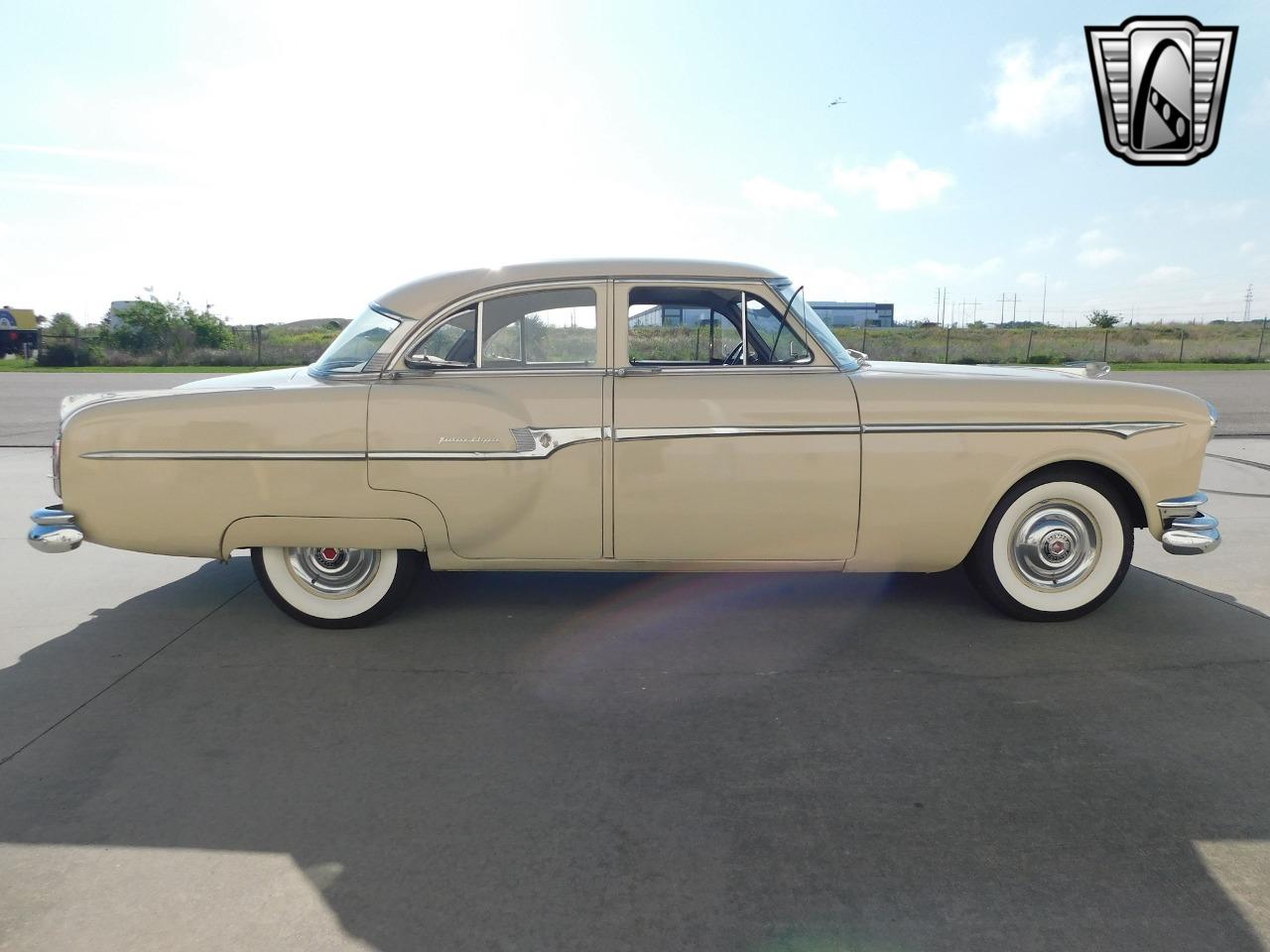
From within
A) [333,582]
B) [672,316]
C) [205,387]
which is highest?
[672,316]

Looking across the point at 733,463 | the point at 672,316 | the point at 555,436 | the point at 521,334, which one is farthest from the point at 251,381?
the point at 733,463

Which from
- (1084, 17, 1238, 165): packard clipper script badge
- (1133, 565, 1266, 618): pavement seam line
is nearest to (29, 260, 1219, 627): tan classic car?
(1133, 565, 1266, 618): pavement seam line

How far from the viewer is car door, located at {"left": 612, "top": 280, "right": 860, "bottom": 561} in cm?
363

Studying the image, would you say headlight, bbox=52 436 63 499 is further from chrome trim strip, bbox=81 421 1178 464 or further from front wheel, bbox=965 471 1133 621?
front wheel, bbox=965 471 1133 621

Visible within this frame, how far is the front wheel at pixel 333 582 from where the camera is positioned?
3.91 m

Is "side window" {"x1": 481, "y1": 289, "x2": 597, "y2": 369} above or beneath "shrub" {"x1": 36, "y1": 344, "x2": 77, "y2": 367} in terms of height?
above

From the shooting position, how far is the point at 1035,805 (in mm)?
2438

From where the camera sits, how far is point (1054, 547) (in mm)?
3895

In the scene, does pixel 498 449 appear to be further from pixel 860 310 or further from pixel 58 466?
pixel 860 310

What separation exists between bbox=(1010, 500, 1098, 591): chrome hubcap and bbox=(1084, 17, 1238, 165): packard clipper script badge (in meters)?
4.92

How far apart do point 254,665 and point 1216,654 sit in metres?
4.08

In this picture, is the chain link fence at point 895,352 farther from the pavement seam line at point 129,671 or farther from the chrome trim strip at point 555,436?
the pavement seam line at point 129,671

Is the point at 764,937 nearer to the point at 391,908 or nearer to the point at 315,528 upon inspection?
the point at 391,908

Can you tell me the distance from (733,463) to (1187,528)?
2.12 meters
